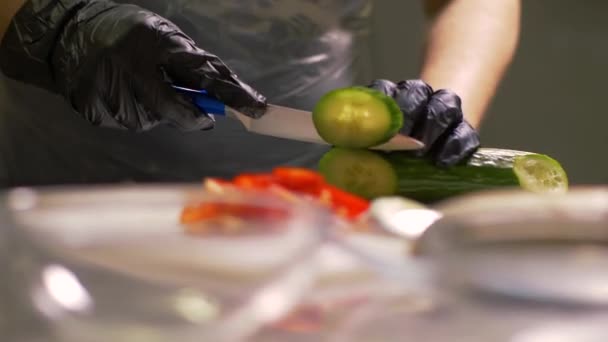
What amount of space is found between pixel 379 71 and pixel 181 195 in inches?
56.5

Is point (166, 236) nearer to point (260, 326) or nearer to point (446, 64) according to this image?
point (260, 326)

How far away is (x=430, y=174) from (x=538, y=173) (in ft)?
0.38

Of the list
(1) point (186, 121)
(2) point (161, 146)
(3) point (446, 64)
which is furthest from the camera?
(3) point (446, 64)

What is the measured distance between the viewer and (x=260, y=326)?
308 mm

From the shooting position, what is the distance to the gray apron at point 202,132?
1.14 metres

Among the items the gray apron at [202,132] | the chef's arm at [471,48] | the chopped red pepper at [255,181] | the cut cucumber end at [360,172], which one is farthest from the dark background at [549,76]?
the chopped red pepper at [255,181]

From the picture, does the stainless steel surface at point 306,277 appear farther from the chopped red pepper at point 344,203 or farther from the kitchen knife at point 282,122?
the kitchen knife at point 282,122

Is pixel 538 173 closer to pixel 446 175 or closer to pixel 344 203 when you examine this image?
pixel 446 175

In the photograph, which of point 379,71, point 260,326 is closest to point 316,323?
point 260,326

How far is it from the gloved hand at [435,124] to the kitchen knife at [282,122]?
0.09 ft

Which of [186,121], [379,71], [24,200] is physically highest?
[24,200]

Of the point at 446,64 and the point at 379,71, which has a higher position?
the point at 446,64

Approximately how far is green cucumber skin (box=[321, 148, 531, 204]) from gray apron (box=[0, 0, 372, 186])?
42cm

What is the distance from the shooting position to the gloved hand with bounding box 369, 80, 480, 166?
79cm
